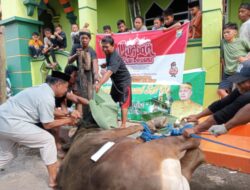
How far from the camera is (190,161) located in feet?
6.86

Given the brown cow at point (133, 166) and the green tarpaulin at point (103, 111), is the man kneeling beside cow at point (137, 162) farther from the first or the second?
the green tarpaulin at point (103, 111)

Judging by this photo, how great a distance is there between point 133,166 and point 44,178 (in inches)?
79.2

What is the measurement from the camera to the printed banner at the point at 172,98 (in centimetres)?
508

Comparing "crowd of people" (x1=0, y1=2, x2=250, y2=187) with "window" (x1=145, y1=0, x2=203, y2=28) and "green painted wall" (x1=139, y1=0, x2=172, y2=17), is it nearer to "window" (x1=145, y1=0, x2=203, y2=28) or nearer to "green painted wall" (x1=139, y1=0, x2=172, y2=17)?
"window" (x1=145, y1=0, x2=203, y2=28)

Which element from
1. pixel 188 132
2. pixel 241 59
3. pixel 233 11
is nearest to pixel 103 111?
pixel 188 132

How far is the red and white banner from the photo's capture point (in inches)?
208

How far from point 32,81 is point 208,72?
578 centimetres

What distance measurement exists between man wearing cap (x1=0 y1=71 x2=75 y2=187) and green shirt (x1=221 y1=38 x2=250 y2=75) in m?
3.09

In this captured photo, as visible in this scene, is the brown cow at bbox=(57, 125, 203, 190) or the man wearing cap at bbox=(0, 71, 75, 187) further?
the man wearing cap at bbox=(0, 71, 75, 187)

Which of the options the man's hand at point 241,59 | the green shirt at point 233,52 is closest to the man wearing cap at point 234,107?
the man's hand at point 241,59

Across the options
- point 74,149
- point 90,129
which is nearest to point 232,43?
point 90,129

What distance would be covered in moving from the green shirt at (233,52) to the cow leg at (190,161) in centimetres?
296

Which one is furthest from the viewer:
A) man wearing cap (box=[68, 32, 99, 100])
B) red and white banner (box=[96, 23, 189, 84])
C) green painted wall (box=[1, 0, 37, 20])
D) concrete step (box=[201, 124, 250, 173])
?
green painted wall (box=[1, 0, 37, 20])

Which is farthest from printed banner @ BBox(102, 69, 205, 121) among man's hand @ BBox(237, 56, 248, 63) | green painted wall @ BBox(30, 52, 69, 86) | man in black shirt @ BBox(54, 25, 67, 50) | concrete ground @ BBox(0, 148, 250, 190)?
green painted wall @ BBox(30, 52, 69, 86)
